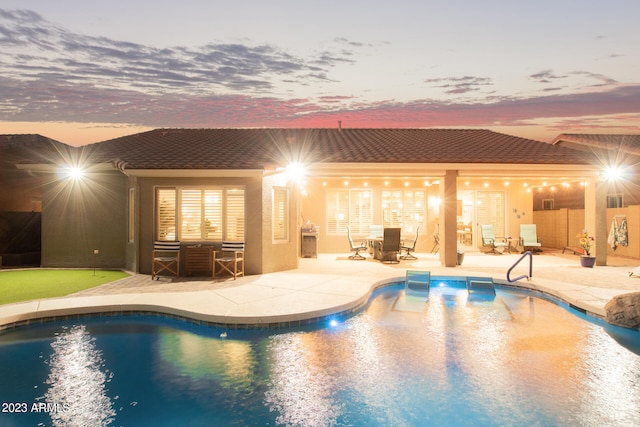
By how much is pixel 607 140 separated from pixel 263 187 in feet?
61.6

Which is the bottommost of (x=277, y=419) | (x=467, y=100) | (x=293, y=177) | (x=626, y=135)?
(x=277, y=419)

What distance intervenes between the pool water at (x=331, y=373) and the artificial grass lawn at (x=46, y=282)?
7.58ft

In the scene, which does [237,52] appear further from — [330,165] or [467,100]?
[467,100]

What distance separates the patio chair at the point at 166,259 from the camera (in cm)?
1155

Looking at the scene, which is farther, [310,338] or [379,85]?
[379,85]

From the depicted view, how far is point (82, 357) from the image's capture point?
6.23m

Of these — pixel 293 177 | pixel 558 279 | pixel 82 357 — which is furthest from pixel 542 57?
pixel 82 357

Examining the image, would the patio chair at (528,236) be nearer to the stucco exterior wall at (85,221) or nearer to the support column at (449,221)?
the support column at (449,221)

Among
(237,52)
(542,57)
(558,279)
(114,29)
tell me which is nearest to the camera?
(558,279)

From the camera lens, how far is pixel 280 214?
13.1m

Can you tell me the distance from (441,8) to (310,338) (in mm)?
11330

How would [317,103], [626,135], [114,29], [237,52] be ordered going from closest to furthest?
[114,29] → [237,52] → [317,103] → [626,135]

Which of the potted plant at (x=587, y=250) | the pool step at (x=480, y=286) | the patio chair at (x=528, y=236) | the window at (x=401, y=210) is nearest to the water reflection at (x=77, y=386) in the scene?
the pool step at (x=480, y=286)

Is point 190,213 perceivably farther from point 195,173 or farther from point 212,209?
point 195,173
